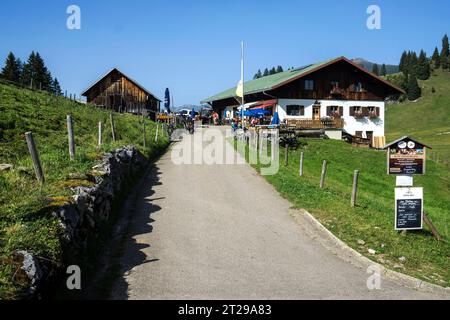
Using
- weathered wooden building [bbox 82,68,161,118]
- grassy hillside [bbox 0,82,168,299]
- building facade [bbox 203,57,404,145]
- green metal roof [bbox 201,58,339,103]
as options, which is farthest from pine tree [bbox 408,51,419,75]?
grassy hillside [bbox 0,82,168,299]

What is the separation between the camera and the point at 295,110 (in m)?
42.1

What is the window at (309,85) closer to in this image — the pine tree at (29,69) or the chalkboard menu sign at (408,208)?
the chalkboard menu sign at (408,208)

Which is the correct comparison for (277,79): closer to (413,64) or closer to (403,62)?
(413,64)

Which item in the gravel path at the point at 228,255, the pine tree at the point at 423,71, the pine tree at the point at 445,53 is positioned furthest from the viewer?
the pine tree at the point at 445,53

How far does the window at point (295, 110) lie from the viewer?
137 ft

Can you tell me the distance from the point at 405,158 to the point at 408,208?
4.61 ft

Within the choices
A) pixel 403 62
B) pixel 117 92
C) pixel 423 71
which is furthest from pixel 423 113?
pixel 117 92

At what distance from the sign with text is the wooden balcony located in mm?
25927

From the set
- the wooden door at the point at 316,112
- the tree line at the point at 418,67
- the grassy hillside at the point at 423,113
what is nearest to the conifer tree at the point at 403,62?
the tree line at the point at 418,67

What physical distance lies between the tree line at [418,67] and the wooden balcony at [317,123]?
296ft

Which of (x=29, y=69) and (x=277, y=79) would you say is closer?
(x=277, y=79)

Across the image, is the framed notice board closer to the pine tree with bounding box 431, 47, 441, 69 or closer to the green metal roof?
the green metal roof

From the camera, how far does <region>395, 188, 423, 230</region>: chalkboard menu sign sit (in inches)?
443
